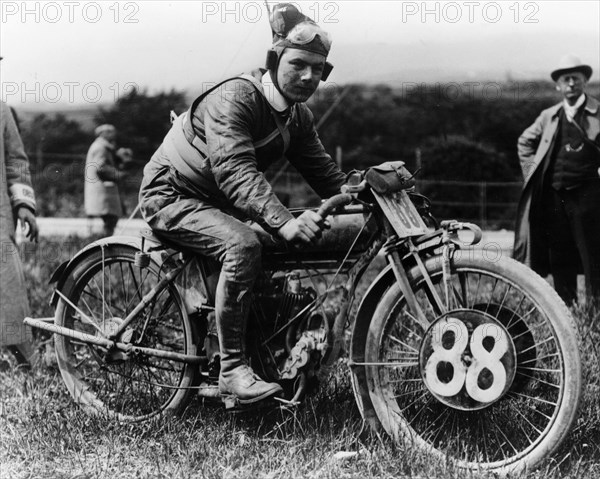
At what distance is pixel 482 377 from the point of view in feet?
11.1

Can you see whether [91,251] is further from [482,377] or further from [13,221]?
[482,377]

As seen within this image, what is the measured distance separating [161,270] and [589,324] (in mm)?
2933

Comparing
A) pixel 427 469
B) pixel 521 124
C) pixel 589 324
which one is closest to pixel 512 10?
pixel 589 324

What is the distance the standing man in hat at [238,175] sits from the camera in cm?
371

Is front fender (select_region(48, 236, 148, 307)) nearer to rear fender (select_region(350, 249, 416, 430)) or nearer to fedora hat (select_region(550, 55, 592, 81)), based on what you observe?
rear fender (select_region(350, 249, 416, 430))

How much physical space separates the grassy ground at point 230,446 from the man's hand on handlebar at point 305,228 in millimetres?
895

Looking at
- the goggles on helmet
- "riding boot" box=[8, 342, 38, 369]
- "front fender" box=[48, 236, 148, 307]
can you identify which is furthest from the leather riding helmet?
"riding boot" box=[8, 342, 38, 369]

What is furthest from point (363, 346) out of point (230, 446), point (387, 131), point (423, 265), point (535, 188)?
point (387, 131)

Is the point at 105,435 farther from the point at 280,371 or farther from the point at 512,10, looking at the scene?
the point at 512,10

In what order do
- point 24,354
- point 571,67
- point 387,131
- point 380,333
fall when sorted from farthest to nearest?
point 387,131, point 571,67, point 24,354, point 380,333

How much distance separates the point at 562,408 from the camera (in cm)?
324

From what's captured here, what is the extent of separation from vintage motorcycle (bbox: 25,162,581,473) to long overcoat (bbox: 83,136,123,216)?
25.8 feet

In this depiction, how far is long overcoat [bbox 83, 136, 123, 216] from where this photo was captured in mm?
12250

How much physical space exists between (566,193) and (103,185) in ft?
23.3
